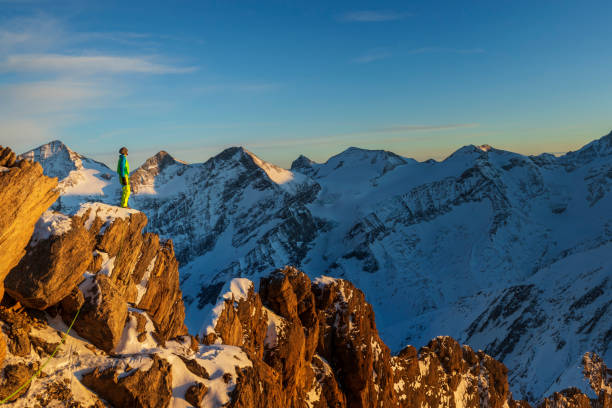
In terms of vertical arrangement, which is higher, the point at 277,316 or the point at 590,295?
the point at 277,316

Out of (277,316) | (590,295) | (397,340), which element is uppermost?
(277,316)

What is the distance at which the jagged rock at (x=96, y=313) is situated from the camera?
17.8 metres

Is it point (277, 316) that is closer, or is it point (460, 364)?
point (277, 316)

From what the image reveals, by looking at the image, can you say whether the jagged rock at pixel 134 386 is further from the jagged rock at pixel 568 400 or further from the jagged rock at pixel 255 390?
the jagged rock at pixel 568 400

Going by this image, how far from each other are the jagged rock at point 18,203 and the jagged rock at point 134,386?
4742 millimetres

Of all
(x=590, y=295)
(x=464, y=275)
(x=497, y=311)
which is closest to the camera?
(x=590, y=295)

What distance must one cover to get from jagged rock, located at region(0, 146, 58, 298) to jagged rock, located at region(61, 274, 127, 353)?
2815 millimetres

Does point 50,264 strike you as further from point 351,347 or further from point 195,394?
point 351,347

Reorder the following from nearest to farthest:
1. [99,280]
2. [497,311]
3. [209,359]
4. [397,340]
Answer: [99,280], [209,359], [497,311], [397,340]

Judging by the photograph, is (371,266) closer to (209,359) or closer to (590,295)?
(590,295)

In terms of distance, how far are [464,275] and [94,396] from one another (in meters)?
176

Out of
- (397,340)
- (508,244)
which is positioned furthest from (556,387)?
(508,244)

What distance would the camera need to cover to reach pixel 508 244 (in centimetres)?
19325

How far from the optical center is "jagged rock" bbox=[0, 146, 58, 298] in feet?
50.2
